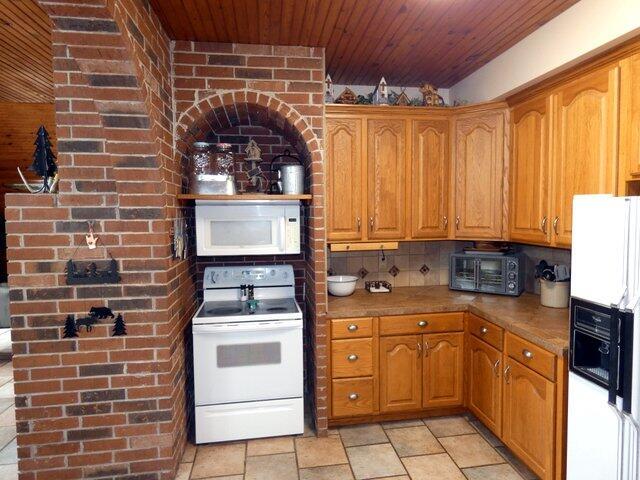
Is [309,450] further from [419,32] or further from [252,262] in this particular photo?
[419,32]

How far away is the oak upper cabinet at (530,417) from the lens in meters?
1.97

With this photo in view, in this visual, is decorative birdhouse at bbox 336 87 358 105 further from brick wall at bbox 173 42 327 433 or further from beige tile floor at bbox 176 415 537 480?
beige tile floor at bbox 176 415 537 480

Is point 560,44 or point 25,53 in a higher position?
point 25,53

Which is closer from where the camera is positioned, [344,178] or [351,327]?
[351,327]

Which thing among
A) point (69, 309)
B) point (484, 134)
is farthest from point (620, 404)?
point (69, 309)

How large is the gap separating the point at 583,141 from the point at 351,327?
5.58 ft

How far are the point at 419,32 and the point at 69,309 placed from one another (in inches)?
97.6

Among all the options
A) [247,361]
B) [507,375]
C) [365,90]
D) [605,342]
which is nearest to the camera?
[605,342]

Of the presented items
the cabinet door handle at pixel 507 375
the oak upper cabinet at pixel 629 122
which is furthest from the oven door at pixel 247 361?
the oak upper cabinet at pixel 629 122

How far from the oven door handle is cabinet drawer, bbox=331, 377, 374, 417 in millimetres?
501

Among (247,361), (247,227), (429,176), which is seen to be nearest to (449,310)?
(429,176)

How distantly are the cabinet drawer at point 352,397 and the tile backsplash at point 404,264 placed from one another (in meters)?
0.86

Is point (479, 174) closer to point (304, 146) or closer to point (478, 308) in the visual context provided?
point (478, 308)

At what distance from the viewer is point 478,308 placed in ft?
8.52
